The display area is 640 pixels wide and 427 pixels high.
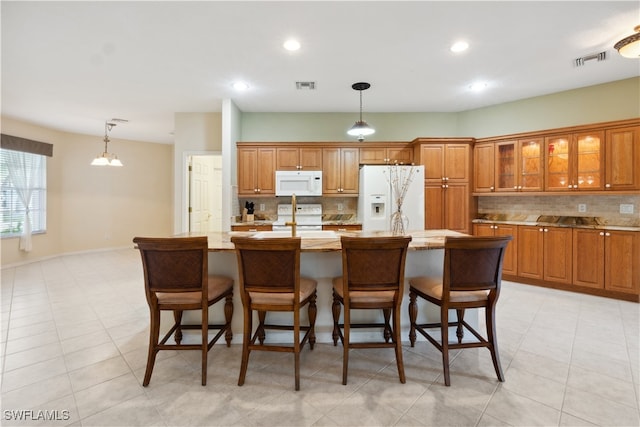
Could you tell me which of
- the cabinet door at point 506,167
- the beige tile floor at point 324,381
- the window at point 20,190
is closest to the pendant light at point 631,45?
the cabinet door at point 506,167

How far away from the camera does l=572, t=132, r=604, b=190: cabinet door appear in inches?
142

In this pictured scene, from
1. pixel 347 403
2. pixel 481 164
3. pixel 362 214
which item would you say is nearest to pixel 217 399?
pixel 347 403

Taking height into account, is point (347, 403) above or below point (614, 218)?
below

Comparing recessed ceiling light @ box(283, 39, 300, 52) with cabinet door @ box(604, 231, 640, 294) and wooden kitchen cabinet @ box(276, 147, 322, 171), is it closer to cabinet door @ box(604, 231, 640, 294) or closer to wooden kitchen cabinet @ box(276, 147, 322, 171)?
wooden kitchen cabinet @ box(276, 147, 322, 171)

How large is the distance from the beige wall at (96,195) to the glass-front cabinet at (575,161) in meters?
7.89

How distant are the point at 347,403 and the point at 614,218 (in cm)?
431

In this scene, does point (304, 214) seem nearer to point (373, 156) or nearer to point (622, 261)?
point (373, 156)

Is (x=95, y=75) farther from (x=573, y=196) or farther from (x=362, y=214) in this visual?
(x=573, y=196)

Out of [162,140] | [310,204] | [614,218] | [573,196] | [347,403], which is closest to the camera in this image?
[347,403]

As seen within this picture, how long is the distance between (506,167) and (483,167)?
0.30 m

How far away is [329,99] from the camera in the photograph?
4.32 meters

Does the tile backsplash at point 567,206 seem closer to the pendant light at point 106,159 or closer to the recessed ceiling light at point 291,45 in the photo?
the recessed ceiling light at point 291,45

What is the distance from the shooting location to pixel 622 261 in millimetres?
3430

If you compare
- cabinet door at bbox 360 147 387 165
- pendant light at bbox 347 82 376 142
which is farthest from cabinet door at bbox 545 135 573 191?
pendant light at bbox 347 82 376 142
